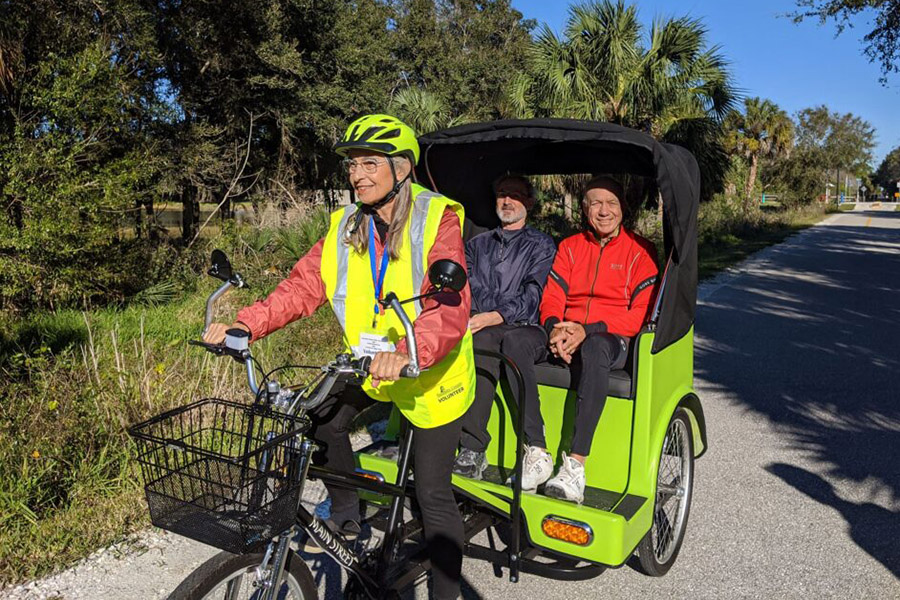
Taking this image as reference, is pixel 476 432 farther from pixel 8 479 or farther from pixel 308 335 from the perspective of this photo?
pixel 308 335

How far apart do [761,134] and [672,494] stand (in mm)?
42674

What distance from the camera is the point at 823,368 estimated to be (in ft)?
24.5

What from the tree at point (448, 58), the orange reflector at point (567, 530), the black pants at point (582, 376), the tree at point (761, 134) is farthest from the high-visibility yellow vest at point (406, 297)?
the tree at point (761, 134)

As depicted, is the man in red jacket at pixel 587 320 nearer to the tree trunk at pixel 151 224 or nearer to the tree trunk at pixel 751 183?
the tree trunk at pixel 151 224

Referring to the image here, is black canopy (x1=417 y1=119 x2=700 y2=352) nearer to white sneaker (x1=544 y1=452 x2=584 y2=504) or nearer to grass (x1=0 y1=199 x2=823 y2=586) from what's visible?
white sneaker (x1=544 y1=452 x2=584 y2=504)

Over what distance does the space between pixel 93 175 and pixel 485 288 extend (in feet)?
20.7

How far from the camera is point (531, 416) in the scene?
3414 mm

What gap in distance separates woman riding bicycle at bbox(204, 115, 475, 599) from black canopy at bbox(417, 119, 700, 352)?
41.9 inches

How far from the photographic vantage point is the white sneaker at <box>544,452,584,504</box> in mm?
3121

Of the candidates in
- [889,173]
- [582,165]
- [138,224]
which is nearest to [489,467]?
[582,165]

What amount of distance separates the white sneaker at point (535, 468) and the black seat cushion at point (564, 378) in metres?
0.39

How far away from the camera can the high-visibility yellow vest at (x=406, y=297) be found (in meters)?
2.61

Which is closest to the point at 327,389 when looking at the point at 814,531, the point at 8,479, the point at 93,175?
the point at 8,479

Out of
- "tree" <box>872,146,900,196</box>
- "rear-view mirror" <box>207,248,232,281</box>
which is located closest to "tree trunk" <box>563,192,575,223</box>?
"rear-view mirror" <box>207,248,232,281</box>
